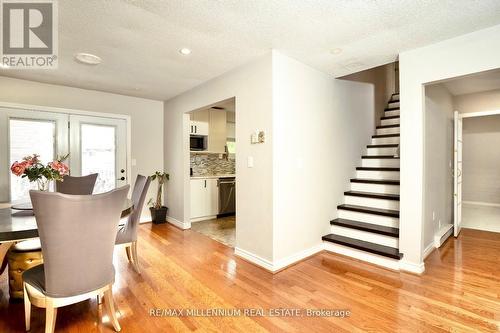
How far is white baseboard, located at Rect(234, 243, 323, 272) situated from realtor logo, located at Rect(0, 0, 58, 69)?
308 centimetres

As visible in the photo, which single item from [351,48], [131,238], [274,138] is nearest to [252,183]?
[274,138]

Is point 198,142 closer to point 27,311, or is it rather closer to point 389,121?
point 27,311

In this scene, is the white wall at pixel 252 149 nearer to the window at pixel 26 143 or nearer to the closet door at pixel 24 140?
the closet door at pixel 24 140

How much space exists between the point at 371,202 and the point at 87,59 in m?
4.23

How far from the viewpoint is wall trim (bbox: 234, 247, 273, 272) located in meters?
2.79

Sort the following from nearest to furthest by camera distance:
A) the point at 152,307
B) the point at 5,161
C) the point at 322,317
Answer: the point at 322,317 < the point at 152,307 < the point at 5,161

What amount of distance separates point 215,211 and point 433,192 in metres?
3.78

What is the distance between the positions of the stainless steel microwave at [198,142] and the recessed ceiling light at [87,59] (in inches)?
87.1

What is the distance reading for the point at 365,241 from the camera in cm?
317

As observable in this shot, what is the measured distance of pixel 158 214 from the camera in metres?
4.79

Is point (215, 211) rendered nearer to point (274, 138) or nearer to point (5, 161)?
point (274, 138)

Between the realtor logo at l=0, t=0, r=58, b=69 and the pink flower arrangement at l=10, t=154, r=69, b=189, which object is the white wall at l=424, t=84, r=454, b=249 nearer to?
the pink flower arrangement at l=10, t=154, r=69, b=189

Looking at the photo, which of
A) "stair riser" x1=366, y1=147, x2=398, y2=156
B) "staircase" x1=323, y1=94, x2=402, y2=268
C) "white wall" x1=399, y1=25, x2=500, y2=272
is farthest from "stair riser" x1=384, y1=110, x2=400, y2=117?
"white wall" x1=399, y1=25, x2=500, y2=272

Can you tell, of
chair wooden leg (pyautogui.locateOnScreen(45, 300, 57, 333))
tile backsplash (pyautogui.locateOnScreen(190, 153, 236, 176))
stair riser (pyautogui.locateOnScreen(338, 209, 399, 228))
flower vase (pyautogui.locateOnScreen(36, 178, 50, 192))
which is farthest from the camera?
tile backsplash (pyautogui.locateOnScreen(190, 153, 236, 176))
